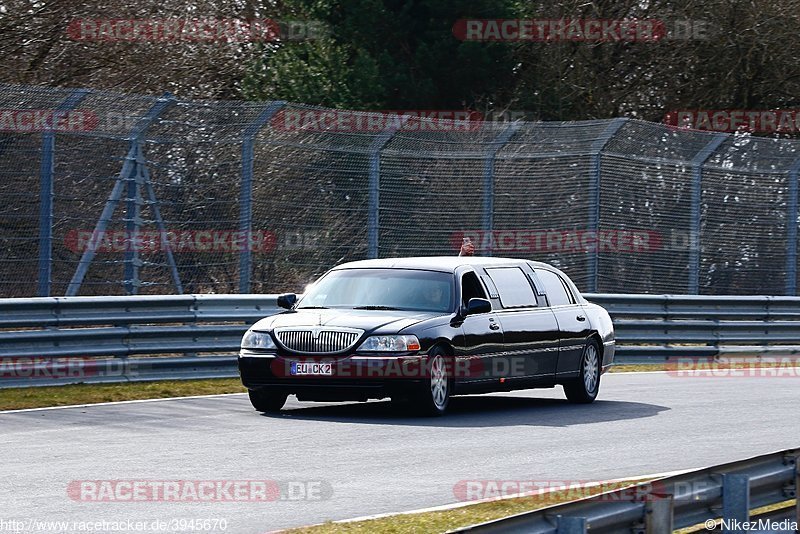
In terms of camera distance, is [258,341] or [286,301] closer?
[258,341]

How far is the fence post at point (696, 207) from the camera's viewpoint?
2305 cm

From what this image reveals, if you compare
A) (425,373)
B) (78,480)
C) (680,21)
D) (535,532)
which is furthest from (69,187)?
(680,21)

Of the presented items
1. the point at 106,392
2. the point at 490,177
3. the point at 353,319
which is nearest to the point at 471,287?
the point at 353,319

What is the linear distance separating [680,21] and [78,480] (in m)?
28.6

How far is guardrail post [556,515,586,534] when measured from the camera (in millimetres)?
5512

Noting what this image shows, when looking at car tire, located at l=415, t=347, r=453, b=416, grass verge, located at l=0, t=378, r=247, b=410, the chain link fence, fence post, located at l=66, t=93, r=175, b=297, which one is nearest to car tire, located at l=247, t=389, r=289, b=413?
car tire, located at l=415, t=347, r=453, b=416

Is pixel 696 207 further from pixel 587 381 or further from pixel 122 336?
pixel 122 336

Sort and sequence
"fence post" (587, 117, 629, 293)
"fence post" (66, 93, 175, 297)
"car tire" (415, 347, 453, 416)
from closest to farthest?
"car tire" (415, 347, 453, 416)
"fence post" (66, 93, 175, 297)
"fence post" (587, 117, 629, 293)

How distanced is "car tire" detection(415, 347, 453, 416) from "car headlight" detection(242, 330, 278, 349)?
140cm

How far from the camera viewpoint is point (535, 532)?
217 inches

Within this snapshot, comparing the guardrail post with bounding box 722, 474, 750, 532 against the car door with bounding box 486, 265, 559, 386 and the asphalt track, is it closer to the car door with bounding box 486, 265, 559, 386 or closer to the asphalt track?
the asphalt track

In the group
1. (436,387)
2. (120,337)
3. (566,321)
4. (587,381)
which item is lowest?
(587,381)

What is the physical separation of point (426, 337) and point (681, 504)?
683 centimetres

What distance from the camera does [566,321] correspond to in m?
15.2
